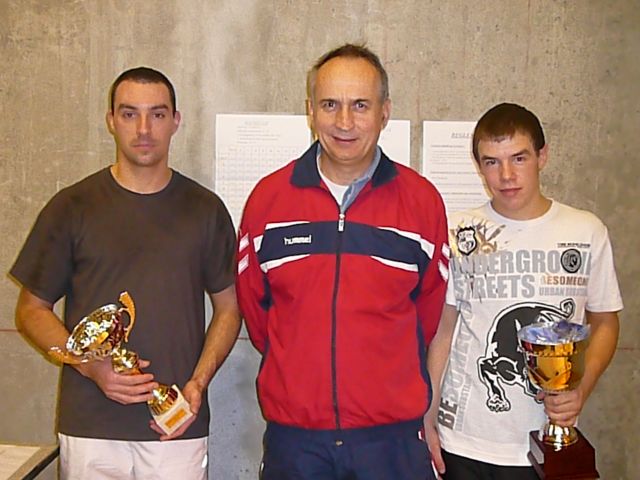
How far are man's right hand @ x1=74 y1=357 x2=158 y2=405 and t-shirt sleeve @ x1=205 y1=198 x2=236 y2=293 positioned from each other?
1.13 feet

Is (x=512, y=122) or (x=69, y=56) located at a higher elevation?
(x=69, y=56)

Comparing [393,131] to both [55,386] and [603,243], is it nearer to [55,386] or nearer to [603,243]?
[603,243]

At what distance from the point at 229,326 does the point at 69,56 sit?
1250 mm

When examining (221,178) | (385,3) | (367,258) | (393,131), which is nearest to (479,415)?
(367,258)

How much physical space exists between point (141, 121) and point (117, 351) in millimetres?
691

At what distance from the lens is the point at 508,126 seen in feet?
6.69

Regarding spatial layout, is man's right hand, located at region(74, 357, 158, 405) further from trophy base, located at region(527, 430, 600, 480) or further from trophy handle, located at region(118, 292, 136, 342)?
trophy base, located at region(527, 430, 600, 480)

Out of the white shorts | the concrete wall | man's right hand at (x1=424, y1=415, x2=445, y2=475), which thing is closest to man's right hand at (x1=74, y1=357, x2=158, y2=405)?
the white shorts

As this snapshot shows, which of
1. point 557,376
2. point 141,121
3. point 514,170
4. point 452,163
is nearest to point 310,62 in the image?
point 452,163

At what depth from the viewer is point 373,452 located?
185 centimetres

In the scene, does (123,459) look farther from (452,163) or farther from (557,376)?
(452,163)

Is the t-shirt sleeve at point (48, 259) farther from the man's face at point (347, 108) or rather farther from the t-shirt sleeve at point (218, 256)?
the man's face at point (347, 108)

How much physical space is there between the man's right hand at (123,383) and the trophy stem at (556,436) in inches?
42.1

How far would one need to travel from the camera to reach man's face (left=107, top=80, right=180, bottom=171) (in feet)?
7.11
